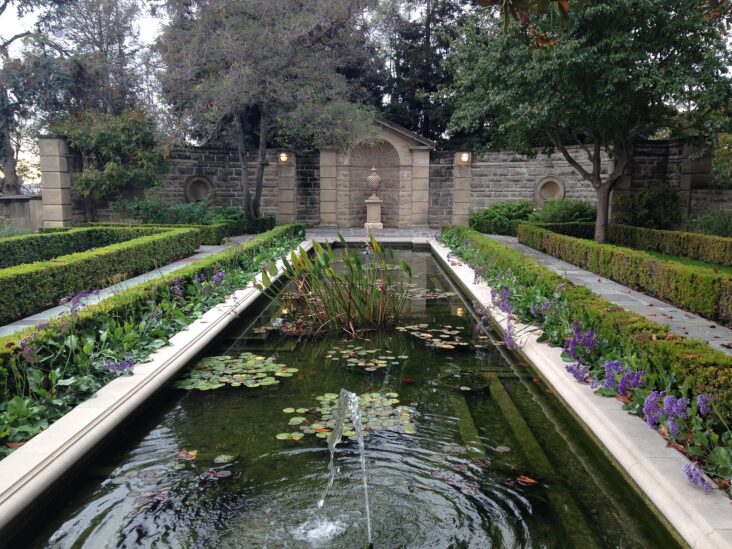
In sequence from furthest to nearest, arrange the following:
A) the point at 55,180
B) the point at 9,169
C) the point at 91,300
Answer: the point at 9,169 < the point at 55,180 < the point at 91,300

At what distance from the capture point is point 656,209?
14352mm

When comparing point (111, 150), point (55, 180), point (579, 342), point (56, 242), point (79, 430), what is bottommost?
point (79, 430)

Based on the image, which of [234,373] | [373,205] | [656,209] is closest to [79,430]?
[234,373]

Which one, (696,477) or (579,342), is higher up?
(579,342)

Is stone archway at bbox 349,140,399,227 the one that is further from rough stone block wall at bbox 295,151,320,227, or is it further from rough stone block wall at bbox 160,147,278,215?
rough stone block wall at bbox 160,147,278,215

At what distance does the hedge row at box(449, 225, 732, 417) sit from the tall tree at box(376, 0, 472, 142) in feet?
60.2

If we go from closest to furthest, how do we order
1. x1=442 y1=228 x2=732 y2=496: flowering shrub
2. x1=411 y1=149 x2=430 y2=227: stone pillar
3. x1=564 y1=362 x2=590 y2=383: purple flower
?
x1=442 y1=228 x2=732 y2=496: flowering shrub, x1=564 y1=362 x2=590 y2=383: purple flower, x1=411 y1=149 x2=430 y2=227: stone pillar

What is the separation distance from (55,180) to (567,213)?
13079mm

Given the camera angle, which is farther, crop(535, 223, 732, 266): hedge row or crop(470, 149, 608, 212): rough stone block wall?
crop(470, 149, 608, 212): rough stone block wall

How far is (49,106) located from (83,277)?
1272 cm

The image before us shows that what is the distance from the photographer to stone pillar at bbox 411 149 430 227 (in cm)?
2014

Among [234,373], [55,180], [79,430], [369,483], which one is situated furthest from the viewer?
[55,180]

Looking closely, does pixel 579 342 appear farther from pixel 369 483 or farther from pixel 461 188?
pixel 461 188

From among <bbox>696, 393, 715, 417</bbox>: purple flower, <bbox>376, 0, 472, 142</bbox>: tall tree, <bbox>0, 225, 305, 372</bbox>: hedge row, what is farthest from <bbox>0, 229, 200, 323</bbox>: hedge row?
<bbox>376, 0, 472, 142</bbox>: tall tree
